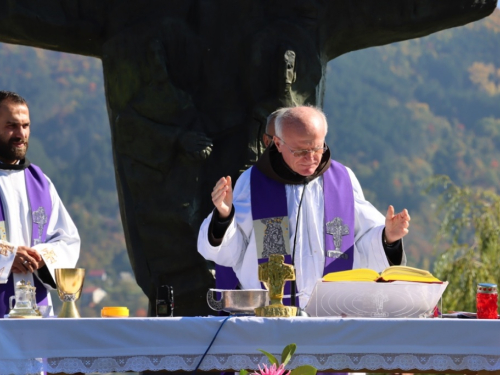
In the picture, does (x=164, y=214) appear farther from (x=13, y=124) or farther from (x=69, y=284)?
(x=69, y=284)

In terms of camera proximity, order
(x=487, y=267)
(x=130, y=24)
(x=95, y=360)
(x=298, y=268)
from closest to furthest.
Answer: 1. (x=95, y=360)
2. (x=298, y=268)
3. (x=130, y=24)
4. (x=487, y=267)

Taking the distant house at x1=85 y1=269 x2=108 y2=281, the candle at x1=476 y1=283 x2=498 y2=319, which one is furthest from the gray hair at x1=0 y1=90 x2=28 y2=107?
the distant house at x1=85 y1=269 x2=108 y2=281

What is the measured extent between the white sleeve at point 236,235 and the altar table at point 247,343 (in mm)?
1058

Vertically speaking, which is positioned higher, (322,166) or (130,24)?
(130,24)

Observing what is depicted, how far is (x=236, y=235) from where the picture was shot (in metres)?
5.04

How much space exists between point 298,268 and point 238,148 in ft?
8.90

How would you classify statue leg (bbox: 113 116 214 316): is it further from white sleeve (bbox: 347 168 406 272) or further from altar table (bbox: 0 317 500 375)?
altar table (bbox: 0 317 500 375)

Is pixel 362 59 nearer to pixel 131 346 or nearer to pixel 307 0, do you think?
pixel 307 0

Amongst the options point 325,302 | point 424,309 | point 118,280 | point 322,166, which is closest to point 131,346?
point 325,302

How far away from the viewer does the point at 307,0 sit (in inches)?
301

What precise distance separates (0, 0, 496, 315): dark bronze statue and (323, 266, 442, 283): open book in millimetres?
3522

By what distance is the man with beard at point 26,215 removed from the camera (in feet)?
17.7

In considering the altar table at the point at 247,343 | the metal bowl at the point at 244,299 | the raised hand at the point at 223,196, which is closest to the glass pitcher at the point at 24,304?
the altar table at the point at 247,343

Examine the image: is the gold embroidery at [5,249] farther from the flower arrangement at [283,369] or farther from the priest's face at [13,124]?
the flower arrangement at [283,369]
